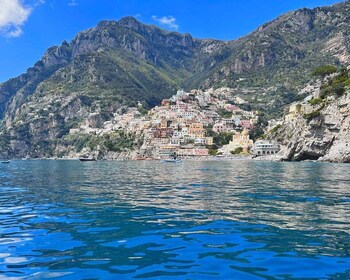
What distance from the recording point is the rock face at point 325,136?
76.9 m

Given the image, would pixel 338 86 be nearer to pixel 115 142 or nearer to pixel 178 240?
pixel 178 240

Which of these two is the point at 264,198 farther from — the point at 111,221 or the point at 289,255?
the point at 289,255

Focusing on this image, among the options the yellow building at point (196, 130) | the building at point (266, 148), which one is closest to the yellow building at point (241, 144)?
the building at point (266, 148)

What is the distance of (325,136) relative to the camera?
83.6m

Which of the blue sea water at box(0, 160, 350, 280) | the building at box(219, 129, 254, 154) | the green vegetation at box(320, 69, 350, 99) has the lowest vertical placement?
the blue sea water at box(0, 160, 350, 280)

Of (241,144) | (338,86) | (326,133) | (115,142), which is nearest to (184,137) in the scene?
(241,144)

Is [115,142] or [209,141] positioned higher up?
[209,141]

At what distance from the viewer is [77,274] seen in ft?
25.0

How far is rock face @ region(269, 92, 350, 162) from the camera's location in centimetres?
7694

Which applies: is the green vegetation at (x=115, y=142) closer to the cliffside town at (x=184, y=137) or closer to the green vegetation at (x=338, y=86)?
the cliffside town at (x=184, y=137)

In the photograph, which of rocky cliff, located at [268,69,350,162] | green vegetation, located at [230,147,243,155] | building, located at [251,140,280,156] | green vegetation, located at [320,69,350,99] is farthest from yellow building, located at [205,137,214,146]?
rocky cliff, located at [268,69,350,162]

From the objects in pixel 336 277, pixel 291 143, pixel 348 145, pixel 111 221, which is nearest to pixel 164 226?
pixel 111 221

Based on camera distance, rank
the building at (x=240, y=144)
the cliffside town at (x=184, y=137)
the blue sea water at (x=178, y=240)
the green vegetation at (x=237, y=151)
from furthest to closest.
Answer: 1. the cliffside town at (x=184, y=137)
2. the building at (x=240, y=144)
3. the green vegetation at (x=237, y=151)
4. the blue sea water at (x=178, y=240)

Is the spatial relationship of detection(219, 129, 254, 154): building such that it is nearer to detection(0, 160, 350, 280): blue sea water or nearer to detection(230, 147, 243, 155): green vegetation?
detection(230, 147, 243, 155): green vegetation
